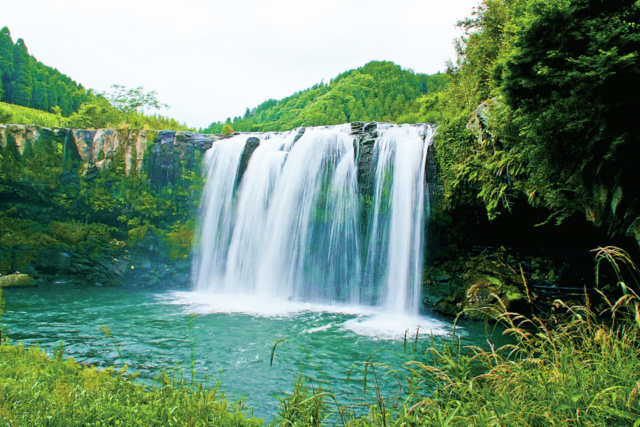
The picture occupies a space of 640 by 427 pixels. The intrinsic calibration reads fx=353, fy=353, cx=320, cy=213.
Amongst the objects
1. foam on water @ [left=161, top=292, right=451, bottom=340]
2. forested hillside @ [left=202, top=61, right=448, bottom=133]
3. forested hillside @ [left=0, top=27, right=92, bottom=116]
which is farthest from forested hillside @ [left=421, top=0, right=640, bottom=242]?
forested hillside @ [left=0, top=27, right=92, bottom=116]

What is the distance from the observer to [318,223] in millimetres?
13039

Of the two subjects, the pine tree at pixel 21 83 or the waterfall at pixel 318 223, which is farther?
the pine tree at pixel 21 83

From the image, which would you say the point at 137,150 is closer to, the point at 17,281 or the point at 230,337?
the point at 17,281

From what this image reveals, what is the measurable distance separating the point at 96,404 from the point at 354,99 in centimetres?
5114

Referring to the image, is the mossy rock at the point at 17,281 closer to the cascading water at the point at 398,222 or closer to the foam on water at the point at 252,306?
the foam on water at the point at 252,306

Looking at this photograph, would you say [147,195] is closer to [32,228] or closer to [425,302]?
[32,228]

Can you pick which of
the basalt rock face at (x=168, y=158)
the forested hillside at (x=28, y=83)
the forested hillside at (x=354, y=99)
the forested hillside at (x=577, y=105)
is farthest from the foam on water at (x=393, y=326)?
the forested hillside at (x=28, y=83)

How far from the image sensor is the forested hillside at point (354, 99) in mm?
46969

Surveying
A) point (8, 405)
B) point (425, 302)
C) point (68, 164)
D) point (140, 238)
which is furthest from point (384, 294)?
point (68, 164)

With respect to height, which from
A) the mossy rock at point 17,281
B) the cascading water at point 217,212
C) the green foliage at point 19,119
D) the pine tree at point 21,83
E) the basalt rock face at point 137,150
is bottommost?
the mossy rock at point 17,281

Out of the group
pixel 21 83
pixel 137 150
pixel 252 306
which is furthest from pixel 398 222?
pixel 21 83

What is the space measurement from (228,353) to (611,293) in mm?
9251

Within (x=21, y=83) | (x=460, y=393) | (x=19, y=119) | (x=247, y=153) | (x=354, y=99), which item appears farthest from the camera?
(x=354, y=99)

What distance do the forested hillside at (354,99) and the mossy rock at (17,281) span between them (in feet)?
111
